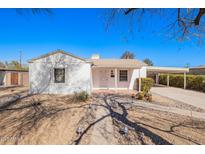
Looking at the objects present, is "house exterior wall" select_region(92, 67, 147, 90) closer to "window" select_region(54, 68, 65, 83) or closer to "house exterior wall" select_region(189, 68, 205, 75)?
"window" select_region(54, 68, 65, 83)

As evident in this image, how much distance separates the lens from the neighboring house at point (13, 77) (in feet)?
74.8

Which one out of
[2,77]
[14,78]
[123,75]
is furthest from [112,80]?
[2,77]

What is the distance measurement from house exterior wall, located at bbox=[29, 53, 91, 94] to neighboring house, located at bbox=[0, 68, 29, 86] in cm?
1402

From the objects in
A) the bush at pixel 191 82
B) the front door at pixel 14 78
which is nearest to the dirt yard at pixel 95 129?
the bush at pixel 191 82

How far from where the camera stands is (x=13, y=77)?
76.6ft

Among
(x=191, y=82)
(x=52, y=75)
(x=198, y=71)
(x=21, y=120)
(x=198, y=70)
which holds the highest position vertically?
(x=198, y=70)

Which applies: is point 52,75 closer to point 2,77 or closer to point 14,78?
point 14,78

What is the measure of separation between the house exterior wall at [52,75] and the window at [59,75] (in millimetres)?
278

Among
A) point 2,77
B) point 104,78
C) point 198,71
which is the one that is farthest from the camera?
point 198,71

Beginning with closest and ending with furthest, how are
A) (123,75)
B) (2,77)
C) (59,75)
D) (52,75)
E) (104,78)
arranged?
(52,75)
(59,75)
(104,78)
(123,75)
(2,77)

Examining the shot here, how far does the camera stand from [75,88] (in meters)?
12.1

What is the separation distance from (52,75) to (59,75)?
0.60 metres

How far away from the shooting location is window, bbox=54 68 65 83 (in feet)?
39.8
